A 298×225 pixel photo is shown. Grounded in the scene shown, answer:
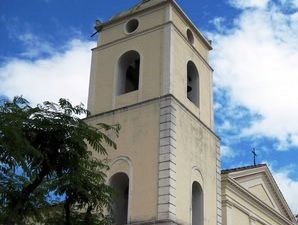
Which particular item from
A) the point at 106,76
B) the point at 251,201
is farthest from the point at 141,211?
the point at 251,201

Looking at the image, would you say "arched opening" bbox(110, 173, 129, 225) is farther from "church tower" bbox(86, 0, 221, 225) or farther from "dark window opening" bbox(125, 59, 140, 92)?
"dark window opening" bbox(125, 59, 140, 92)

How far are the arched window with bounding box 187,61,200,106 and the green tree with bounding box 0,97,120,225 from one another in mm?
8635

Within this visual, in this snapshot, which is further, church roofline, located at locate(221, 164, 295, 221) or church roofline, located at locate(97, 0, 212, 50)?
church roofline, located at locate(221, 164, 295, 221)

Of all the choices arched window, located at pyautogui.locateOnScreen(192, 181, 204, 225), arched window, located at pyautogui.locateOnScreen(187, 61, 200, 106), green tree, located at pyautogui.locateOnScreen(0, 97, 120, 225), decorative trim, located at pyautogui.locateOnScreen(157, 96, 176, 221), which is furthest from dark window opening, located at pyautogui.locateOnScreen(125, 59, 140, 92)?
green tree, located at pyautogui.locateOnScreen(0, 97, 120, 225)

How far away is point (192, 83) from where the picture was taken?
2006 cm

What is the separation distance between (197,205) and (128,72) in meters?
4.92

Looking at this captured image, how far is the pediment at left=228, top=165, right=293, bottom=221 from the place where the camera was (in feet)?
74.5

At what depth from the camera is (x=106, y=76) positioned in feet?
63.5

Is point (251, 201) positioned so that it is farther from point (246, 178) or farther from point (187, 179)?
point (187, 179)

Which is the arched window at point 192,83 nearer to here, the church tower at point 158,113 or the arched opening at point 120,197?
the church tower at point 158,113

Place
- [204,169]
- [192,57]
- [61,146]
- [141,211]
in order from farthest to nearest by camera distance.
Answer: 1. [192,57]
2. [204,169]
3. [141,211]
4. [61,146]

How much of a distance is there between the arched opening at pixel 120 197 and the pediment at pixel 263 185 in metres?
5.26

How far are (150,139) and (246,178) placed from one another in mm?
7363

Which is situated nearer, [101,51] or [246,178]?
[101,51]
